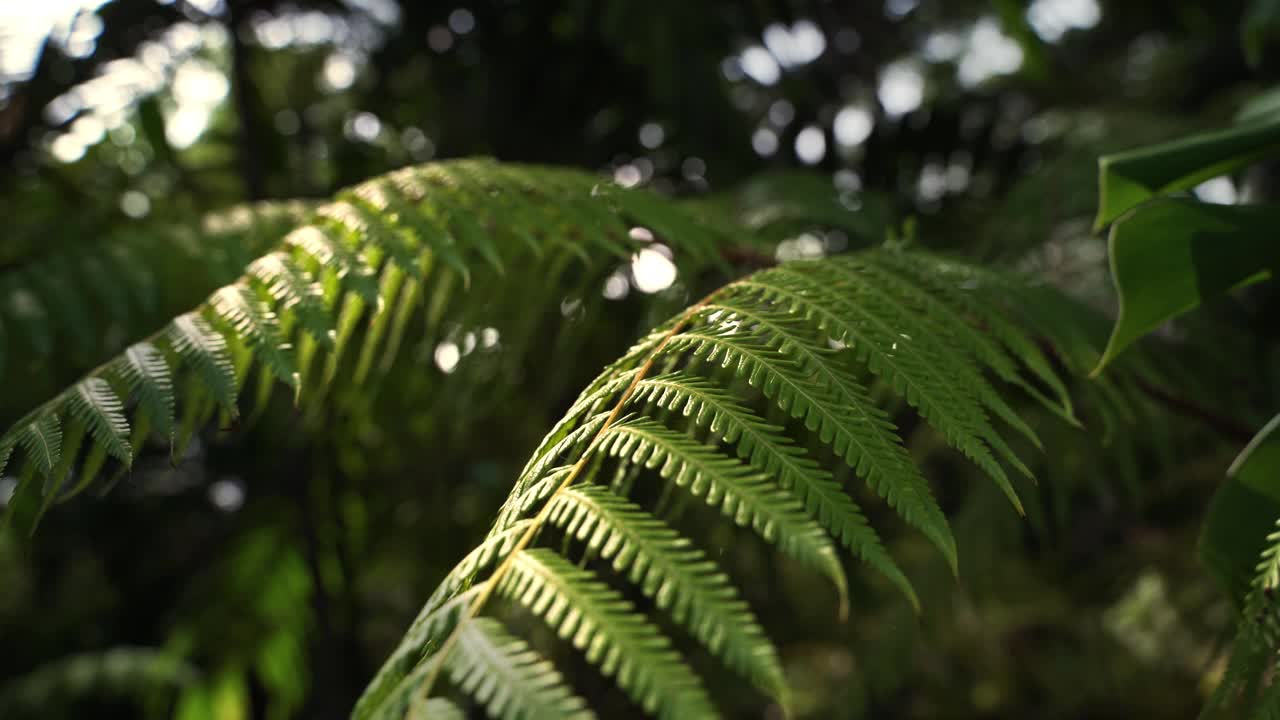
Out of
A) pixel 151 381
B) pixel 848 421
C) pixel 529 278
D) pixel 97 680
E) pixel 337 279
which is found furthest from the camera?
pixel 97 680

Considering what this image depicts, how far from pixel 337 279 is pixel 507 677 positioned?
18.4 inches

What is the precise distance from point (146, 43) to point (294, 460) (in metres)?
0.63

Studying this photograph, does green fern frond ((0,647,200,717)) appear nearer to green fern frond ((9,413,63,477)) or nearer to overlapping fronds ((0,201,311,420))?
overlapping fronds ((0,201,311,420))

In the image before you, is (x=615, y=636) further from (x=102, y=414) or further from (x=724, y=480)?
(x=102, y=414)

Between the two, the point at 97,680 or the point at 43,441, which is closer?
the point at 43,441

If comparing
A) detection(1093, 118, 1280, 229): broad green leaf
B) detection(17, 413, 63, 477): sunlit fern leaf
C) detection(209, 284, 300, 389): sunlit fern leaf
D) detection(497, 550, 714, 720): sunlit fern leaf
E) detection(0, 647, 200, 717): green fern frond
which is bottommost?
→ detection(0, 647, 200, 717): green fern frond

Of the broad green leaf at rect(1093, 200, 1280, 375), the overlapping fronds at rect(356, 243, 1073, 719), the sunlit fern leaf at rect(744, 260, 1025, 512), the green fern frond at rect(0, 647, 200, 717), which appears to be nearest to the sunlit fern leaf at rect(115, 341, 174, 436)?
the overlapping fronds at rect(356, 243, 1073, 719)

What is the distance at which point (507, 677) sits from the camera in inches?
10.4

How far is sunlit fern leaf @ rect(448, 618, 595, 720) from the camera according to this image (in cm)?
25

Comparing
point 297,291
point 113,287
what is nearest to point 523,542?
point 297,291

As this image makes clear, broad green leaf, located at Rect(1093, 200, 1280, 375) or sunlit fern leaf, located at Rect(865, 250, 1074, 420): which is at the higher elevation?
broad green leaf, located at Rect(1093, 200, 1280, 375)

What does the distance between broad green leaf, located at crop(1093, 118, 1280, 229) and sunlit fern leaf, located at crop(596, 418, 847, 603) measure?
11.4 inches

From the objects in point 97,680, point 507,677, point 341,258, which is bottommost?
point 97,680

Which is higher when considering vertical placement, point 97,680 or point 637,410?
point 637,410
